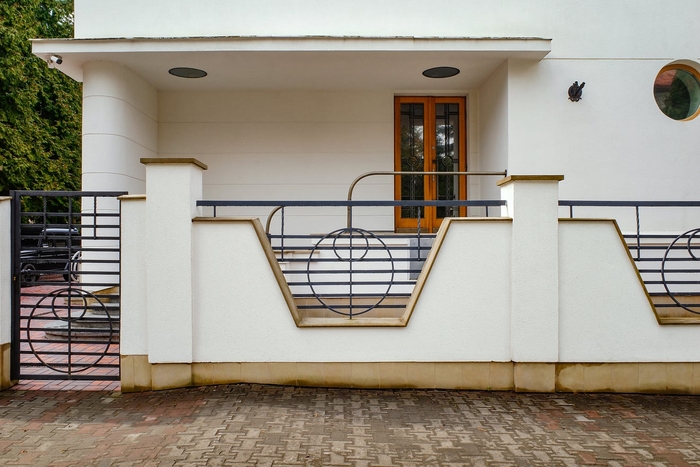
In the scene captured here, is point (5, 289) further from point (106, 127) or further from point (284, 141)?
point (284, 141)

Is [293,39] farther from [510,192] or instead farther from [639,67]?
[639,67]

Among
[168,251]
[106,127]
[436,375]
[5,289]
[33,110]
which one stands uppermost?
[33,110]

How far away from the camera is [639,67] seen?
6637mm

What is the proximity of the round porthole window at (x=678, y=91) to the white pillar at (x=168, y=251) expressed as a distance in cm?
678

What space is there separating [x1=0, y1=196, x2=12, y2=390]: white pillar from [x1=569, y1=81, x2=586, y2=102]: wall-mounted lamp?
22.4ft

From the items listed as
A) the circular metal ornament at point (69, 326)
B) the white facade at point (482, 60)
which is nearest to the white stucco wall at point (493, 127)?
the white facade at point (482, 60)

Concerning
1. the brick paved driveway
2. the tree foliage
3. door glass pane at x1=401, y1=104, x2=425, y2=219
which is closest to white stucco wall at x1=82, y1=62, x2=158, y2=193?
the brick paved driveway

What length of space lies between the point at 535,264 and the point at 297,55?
4261mm

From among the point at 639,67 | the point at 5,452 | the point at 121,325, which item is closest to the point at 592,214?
the point at 639,67

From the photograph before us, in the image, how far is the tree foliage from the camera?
13.2 m

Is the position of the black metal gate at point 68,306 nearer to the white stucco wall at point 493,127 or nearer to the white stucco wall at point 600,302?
the white stucco wall at point 600,302

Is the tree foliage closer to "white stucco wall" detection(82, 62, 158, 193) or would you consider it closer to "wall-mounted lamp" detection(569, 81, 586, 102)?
"white stucco wall" detection(82, 62, 158, 193)

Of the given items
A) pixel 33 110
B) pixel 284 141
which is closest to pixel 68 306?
pixel 284 141

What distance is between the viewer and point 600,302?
401 cm
